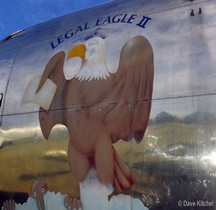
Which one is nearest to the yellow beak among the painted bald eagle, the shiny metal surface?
the painted bald eagle

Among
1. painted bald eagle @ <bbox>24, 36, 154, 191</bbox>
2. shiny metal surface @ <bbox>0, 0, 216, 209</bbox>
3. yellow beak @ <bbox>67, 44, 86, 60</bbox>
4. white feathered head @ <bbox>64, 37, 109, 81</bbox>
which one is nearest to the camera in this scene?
shiny metal surface @ <bbox>0, 0, 216, 209</bbox>

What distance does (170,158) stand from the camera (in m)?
4.04

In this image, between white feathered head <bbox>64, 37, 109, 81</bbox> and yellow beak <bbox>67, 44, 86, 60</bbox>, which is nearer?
white feathered head <bbox>64, 37, 109, 81</bbox>

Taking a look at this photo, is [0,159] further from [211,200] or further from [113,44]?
[211,200]

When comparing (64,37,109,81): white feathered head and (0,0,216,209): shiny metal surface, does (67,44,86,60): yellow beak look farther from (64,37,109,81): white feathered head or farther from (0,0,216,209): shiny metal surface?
(0,0,216,209): shiny metal surface

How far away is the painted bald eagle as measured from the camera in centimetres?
430

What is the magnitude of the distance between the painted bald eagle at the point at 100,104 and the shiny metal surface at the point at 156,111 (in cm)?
9

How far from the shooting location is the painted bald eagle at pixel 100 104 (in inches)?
169

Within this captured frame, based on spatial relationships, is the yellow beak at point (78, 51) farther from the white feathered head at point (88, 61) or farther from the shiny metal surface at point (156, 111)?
the shiny metal surface at point (156, 111)

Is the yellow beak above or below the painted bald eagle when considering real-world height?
above

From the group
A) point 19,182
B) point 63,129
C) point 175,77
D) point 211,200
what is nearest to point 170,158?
point 211,200

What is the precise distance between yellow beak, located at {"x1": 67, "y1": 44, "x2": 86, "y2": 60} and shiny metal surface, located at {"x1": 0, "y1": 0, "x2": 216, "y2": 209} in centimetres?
10

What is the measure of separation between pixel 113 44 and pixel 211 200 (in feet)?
6.42

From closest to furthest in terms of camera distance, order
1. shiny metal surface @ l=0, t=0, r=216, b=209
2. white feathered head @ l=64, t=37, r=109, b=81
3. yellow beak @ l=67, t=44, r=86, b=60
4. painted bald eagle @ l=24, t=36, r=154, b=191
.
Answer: shiny metal surface @ l=0, t=0, r=216, b=209, painted bald eagle @ l=24, t=36, r=154, b=191, white feathered head @ l=64, t=37, r=109, b=81, yellow beak @ l=67, t=44, r=86, b=60
